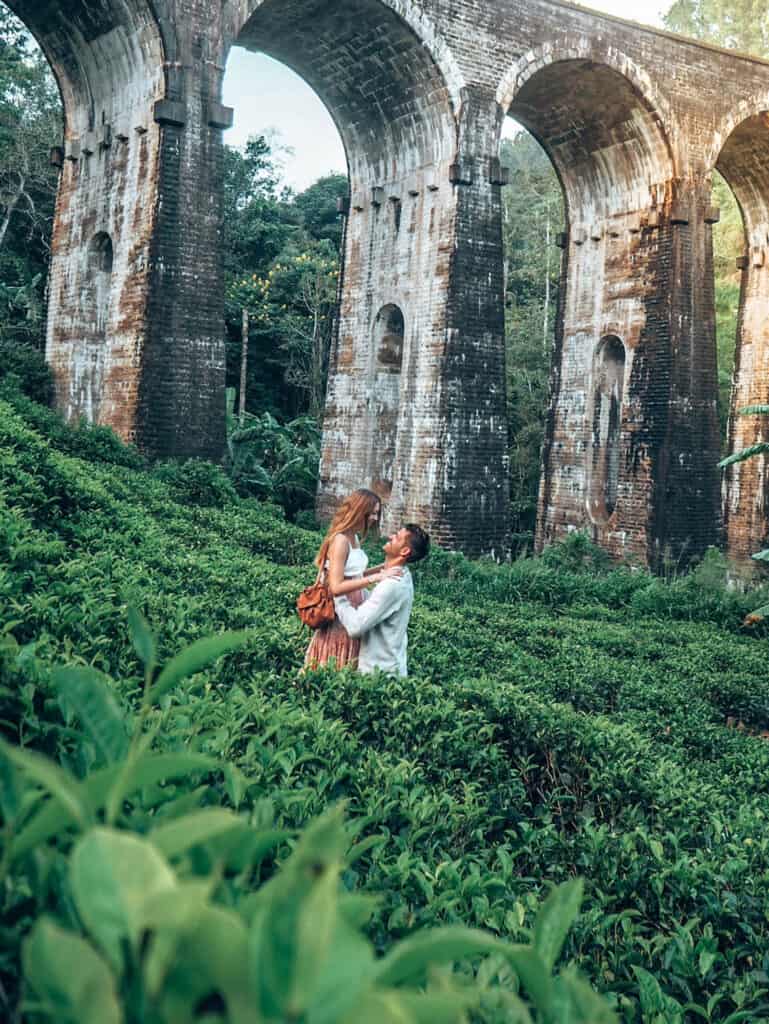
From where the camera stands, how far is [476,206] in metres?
14.3

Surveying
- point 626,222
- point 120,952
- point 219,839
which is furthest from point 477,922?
point 626,222

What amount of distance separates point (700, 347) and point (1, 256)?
13.8m

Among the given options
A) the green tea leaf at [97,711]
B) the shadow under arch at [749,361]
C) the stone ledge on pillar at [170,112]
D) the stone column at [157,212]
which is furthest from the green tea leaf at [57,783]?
the shadow under arch at [749,361]

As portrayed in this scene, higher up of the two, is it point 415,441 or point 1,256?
point 1,256

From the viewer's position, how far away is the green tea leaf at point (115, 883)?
25.7 inches

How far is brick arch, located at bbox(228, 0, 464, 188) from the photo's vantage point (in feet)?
45.3

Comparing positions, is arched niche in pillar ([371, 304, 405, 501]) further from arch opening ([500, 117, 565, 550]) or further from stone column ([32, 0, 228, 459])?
arch opening ([500, 117, 565, 550])

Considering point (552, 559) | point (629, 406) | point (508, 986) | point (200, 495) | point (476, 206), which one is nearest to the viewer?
point (508, 986)

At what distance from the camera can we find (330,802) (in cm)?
289

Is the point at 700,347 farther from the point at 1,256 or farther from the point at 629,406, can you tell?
the point at 1,256

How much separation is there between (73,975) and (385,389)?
1535 cm

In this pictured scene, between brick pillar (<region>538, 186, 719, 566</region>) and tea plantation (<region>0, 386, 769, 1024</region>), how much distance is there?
5.93m

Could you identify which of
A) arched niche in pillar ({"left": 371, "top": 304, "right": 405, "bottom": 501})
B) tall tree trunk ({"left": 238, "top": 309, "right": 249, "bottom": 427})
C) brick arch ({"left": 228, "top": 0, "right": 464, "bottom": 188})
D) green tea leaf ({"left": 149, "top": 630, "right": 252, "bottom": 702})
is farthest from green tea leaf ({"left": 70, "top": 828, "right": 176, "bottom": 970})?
tall tree trunk ({"left": 238, "top": 309, "right": 249, "bottom": 427})

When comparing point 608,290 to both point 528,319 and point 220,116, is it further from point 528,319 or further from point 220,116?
point 528,319
